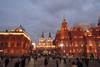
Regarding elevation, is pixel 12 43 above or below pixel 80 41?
below

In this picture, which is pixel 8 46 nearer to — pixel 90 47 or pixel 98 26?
pixel 90 47

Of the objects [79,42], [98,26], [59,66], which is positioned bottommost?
[59,66]

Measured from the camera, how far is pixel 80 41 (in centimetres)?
13612

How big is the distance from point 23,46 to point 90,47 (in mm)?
40123

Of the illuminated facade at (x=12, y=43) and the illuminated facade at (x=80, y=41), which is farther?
the illuminated facade at (x=80, y=41)

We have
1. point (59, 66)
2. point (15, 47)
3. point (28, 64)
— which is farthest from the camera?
point (15, 47)

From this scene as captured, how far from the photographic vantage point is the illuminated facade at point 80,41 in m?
134

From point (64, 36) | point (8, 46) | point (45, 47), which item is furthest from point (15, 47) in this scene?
point (45, 47)

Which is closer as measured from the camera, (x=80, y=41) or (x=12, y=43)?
(x=12, y=43)

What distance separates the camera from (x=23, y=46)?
121 meters

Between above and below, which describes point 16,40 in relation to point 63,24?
below

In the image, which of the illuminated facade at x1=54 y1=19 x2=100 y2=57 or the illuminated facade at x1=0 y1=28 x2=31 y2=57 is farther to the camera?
the illuminated facade at x1=54 y1=19 x2=100 y2=57

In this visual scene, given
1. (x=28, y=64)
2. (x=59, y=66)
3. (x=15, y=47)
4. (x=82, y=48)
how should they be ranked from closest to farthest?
(x=28, y=64) < (x=59, y=66) < (x=15, y=47) < (x=82, y=48)

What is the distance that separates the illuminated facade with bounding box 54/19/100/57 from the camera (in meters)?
134
